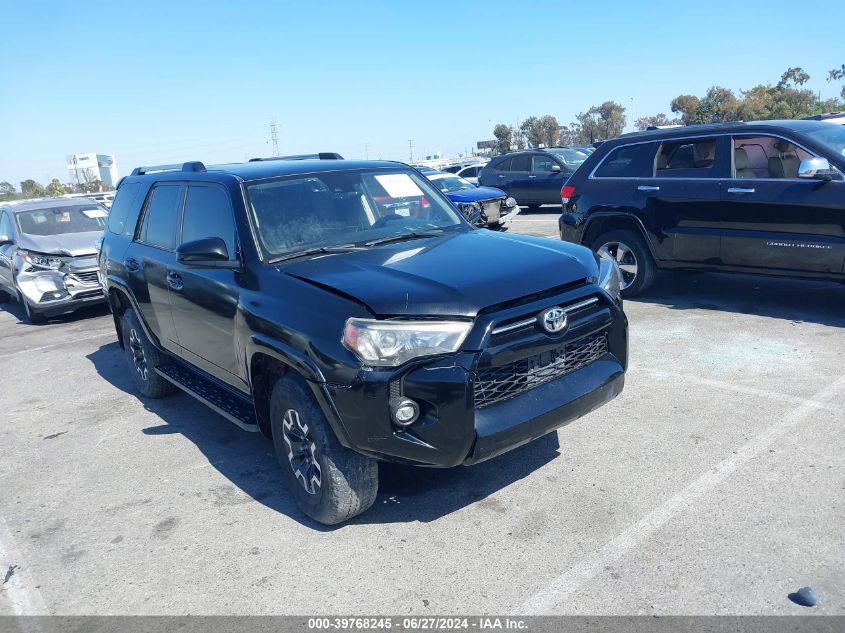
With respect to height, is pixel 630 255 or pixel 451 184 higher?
pixel 451 184

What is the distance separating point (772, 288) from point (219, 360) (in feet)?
21.3

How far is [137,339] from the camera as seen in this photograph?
592 centimetres

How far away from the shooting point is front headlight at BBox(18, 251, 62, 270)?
9.62 m

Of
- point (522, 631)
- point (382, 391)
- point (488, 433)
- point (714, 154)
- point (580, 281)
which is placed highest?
point (714, 154)

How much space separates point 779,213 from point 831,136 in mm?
916

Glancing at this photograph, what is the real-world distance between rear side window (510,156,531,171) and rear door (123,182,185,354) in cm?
1479

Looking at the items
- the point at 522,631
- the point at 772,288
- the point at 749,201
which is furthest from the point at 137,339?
the point at 772,288

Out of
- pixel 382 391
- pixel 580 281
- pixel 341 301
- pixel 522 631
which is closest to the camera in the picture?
pixel 522 631

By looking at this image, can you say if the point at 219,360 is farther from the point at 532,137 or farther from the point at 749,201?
the point at 532,137

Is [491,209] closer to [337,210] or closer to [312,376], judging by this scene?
[337,210]

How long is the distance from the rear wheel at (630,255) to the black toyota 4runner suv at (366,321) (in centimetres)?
352

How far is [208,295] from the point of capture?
434 cm

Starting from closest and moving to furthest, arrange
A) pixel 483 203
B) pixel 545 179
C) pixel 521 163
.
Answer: pixel 483 203 → pixel 545 179 → pixel 521 163

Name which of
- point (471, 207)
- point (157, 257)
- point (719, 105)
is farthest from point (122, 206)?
point (719, 105)
